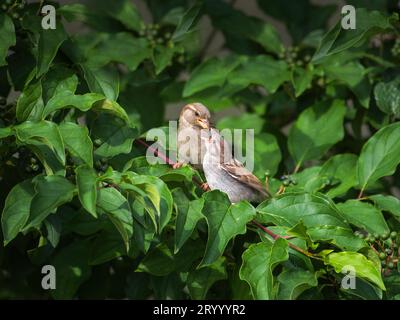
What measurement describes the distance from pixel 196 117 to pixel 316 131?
489 mm

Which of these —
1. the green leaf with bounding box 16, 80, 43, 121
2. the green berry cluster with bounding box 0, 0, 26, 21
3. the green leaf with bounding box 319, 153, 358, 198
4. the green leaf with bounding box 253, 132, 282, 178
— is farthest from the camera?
the green leaf with bounding box 253, 132, 282, 178

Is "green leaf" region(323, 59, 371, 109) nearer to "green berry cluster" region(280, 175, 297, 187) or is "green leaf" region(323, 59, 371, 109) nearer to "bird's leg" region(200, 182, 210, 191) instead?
"green berry cluster" region(280, 175, 297, 187)

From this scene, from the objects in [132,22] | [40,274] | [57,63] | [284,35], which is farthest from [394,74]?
[284,35]

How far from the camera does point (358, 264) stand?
8.13 feet

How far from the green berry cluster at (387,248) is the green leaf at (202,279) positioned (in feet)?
1.47

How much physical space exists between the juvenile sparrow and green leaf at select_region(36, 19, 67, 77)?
52cm

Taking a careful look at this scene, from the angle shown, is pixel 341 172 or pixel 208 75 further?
pixel 208 75

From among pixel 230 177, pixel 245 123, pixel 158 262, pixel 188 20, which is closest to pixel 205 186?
pixel 230 177

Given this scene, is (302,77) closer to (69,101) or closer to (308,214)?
(308,214)

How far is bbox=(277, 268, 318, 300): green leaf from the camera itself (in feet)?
8.27

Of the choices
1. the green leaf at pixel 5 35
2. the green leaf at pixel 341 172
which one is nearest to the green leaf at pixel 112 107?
the green leaf at pixel 5 35

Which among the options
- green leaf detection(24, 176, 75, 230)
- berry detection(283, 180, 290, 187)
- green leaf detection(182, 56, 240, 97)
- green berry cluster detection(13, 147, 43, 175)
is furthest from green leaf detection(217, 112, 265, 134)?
green leaf detection(24, 176, 75, 230)
